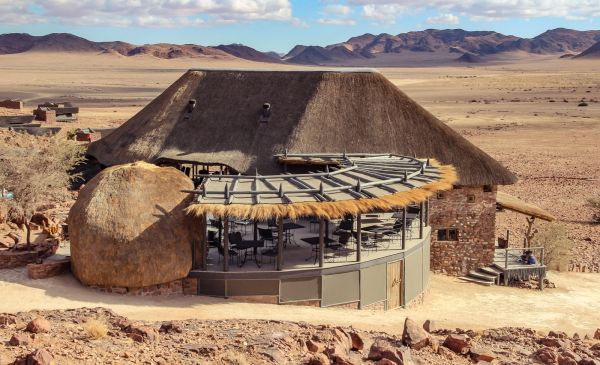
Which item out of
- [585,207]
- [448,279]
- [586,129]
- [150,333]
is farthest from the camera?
[586,129]

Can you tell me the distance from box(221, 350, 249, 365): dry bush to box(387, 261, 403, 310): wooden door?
322 inches

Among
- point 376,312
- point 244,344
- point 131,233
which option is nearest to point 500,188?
point 376,312

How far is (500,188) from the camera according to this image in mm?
35312

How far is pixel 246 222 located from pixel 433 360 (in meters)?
10.2

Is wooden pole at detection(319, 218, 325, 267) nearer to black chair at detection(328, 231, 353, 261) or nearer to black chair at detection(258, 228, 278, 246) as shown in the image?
black chair at detection(328, 231, 353, 261)

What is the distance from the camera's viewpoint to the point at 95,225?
16391mm

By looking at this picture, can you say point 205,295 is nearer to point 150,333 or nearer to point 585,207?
point 150,333

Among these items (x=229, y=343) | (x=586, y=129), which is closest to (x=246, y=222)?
(x=229, y=343)

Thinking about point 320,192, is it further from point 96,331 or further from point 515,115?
point 515,115

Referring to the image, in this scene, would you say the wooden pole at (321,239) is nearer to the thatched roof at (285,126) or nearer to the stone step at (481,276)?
the thatched roof at (285,126)

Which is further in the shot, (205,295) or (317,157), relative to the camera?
(317,157)

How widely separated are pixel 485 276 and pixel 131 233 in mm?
12223

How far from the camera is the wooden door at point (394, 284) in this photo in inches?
727

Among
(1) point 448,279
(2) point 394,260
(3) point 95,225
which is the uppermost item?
(3) point 95,225
